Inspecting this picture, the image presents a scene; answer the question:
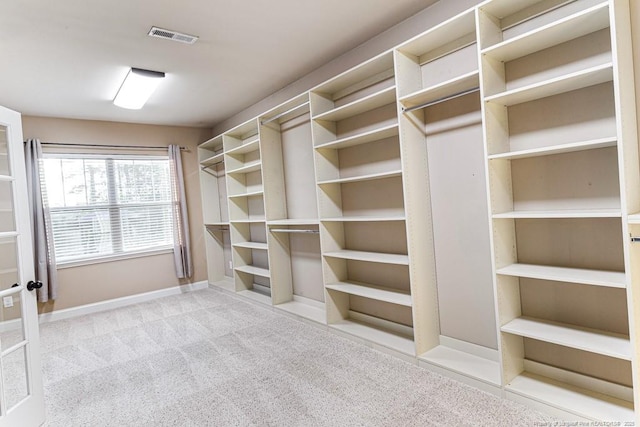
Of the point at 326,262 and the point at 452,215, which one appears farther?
the point at 326,262

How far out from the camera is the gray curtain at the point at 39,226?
448cm

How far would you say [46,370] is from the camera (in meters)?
3.11

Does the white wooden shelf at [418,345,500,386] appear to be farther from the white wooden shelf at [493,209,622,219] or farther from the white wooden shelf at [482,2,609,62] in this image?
the white wooden shelf at [482,2,609,62]

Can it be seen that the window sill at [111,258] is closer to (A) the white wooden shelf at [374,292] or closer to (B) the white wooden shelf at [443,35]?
(A) the white wooden shelf at [374,292]

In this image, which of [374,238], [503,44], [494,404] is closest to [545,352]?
[494,404]

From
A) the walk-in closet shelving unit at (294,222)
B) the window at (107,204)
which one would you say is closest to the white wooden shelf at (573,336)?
the walk-in closet shelving unit at (294,222)

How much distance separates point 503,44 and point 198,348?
11.0ft

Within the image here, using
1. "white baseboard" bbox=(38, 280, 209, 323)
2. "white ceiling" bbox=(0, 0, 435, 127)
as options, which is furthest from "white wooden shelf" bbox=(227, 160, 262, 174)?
"white baseboard" bbox=(38, 280, 209, 323)

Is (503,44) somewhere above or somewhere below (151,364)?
above

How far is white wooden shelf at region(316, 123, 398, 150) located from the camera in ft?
9.32

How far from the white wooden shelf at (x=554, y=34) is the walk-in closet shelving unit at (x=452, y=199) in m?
0.28

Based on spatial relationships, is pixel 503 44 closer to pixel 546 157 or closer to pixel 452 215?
pixel 546 157

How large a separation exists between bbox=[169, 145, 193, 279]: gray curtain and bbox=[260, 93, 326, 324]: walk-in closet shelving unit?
6.36 feet

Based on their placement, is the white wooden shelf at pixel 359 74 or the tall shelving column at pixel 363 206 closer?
the white wooden shelf at pixel 359 74
